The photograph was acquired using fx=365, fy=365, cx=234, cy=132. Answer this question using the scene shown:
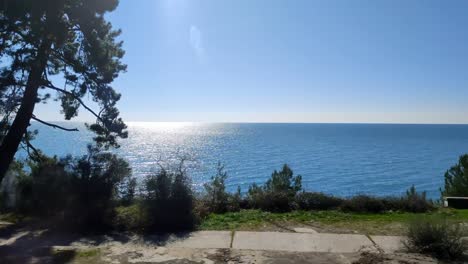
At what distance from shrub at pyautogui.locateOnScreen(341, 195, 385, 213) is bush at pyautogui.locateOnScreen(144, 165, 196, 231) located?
3844 millimetres

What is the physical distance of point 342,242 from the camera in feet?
18.9

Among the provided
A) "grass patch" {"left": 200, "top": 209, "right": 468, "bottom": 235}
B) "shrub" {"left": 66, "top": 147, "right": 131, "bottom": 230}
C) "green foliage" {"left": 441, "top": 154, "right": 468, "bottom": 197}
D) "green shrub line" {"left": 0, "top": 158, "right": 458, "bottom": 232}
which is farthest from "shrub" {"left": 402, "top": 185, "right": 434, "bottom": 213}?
"green foliage" {"left": 441, "top": 154, "right": 468, "bottom": 197}

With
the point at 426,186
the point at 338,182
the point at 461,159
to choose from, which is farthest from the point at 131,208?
the point at 426,186

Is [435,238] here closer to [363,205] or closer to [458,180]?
[363,205]

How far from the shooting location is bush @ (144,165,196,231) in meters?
6.68

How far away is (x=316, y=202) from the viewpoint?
8.70 m

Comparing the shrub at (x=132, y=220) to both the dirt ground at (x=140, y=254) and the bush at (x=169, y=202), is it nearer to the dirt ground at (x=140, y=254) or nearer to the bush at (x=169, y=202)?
the bush at (x=169, y=202)

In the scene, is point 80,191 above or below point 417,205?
above

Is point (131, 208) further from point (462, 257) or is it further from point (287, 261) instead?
point (462, 257)

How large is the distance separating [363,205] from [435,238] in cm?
372

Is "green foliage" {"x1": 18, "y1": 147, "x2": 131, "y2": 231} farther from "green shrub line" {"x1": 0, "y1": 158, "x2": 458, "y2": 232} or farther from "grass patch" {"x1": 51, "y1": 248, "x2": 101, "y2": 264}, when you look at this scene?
"grass patch" {"x1": 51, "y1": 248, "x2": 101, "y2": 264}

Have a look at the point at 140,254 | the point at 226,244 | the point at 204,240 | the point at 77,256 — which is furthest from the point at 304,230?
the point at 77,256

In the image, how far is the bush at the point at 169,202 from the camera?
21.9ft

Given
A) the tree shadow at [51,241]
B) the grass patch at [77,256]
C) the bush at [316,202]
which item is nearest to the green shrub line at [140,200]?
the bush at [316,202]
